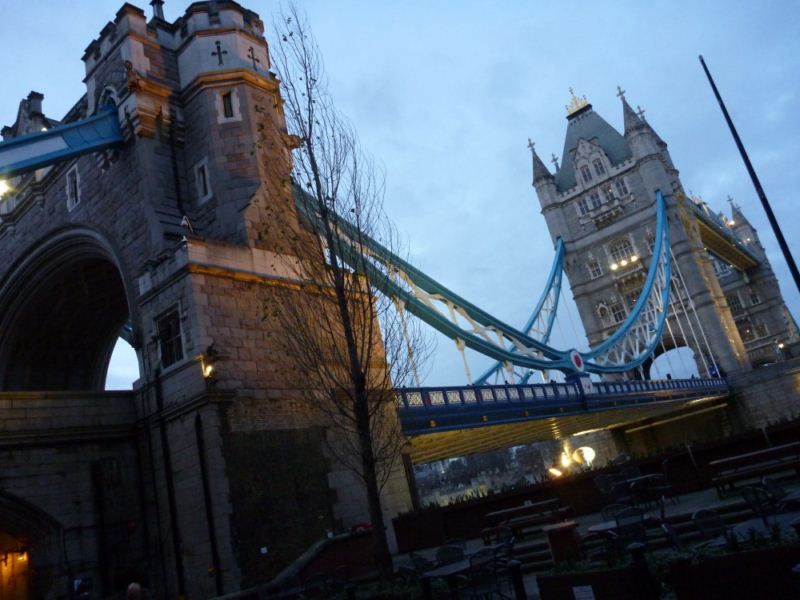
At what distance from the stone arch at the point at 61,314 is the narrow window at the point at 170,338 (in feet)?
21.4

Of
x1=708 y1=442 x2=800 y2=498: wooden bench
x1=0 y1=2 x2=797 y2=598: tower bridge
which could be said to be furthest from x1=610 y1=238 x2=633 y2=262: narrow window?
x1=708 y1=442 x2=800 y2=498: wooden bench

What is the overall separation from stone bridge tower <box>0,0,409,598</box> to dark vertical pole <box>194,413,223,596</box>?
4 centimetres

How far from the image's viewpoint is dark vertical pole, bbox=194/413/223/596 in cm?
1209

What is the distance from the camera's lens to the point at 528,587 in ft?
29.8

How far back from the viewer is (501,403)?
21453 millimetres

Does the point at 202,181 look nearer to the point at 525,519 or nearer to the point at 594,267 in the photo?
the point at 525,519

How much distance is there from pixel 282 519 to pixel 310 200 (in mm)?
6277

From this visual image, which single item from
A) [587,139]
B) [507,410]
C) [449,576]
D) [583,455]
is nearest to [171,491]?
[449,576]

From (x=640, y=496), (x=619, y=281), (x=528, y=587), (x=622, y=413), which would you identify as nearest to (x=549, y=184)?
(x=619, y=281)

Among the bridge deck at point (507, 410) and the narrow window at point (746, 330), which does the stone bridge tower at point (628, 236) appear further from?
the bridge deck at point (507, 410)

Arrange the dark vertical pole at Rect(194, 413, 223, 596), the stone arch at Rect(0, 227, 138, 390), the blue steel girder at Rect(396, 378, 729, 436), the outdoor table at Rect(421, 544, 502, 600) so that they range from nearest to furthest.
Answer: the outdoor table at Rect(421, 544, 502, 600)
the dark vertical pole at Rect(194, 413, 223, 596)
the blue steel girder at Rect(396, 378, 729, 436)
the stone arch at Rect(0, 227, 138, 390)

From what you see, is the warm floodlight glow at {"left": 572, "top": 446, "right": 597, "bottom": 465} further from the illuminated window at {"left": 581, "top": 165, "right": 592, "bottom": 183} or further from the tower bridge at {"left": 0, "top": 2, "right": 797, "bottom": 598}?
the illuminated window at {"left": 581, "top": 165, "right": 592, "bottom": 183}

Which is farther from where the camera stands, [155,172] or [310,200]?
[155,172]

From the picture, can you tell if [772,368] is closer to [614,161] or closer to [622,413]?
[622,413]
